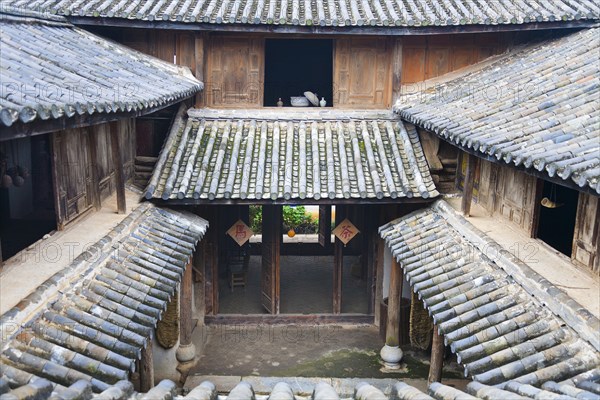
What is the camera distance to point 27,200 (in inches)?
457

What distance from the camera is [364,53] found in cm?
1295

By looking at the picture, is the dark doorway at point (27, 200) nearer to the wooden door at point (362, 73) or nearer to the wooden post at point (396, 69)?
the wooden door at point (362, 73)

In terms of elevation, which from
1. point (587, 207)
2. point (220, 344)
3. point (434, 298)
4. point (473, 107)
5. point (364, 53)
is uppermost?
point (364, 53)

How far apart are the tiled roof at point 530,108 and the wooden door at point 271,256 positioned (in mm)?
3519

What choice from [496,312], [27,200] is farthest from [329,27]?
[496,312]

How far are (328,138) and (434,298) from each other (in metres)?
5.10

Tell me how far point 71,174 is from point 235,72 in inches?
204

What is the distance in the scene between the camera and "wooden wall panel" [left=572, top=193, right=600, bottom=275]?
23.8 feet

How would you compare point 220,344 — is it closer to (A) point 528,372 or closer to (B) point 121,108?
(B) point 121,108

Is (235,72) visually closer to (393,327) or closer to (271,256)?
(271,256)

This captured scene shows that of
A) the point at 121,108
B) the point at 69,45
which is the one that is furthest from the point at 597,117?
the point at 69,45

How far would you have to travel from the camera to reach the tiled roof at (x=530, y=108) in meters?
6.57

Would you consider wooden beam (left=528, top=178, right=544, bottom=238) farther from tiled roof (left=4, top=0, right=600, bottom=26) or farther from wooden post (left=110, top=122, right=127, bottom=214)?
wooden post (left=110, top=122, right=127, bottom=214)

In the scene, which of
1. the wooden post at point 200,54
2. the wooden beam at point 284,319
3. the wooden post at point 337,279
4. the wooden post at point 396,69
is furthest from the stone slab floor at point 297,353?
the wooden post at point 200,54
